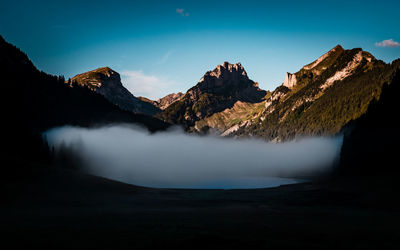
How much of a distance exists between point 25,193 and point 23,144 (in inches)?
2274

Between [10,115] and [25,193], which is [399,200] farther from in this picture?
[10,115]

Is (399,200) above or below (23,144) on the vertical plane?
below

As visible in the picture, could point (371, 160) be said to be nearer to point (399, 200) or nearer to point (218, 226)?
point (399, 200)

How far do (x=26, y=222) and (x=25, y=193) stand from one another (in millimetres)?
41468

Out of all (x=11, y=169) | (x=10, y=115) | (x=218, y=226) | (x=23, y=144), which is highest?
(x=10, y=115)

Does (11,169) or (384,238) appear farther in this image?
(11,169)

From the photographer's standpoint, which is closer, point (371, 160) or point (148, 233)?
point (148, 233)

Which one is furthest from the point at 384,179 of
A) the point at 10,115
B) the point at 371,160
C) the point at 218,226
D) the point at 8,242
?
the point at 10,115

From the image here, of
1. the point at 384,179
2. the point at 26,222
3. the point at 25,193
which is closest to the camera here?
the point at 26,222

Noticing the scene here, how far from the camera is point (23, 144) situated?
5133 inches

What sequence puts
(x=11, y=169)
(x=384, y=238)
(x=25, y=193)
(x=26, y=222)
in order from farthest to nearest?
(x=11, y=169) → (x=25, y=193) → (x=26, y=222) → (x=384, y=238)

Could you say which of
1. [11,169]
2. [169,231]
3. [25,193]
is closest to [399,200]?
[169,231]

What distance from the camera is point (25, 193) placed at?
82.3 metres

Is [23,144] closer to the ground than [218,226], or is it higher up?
higher up
